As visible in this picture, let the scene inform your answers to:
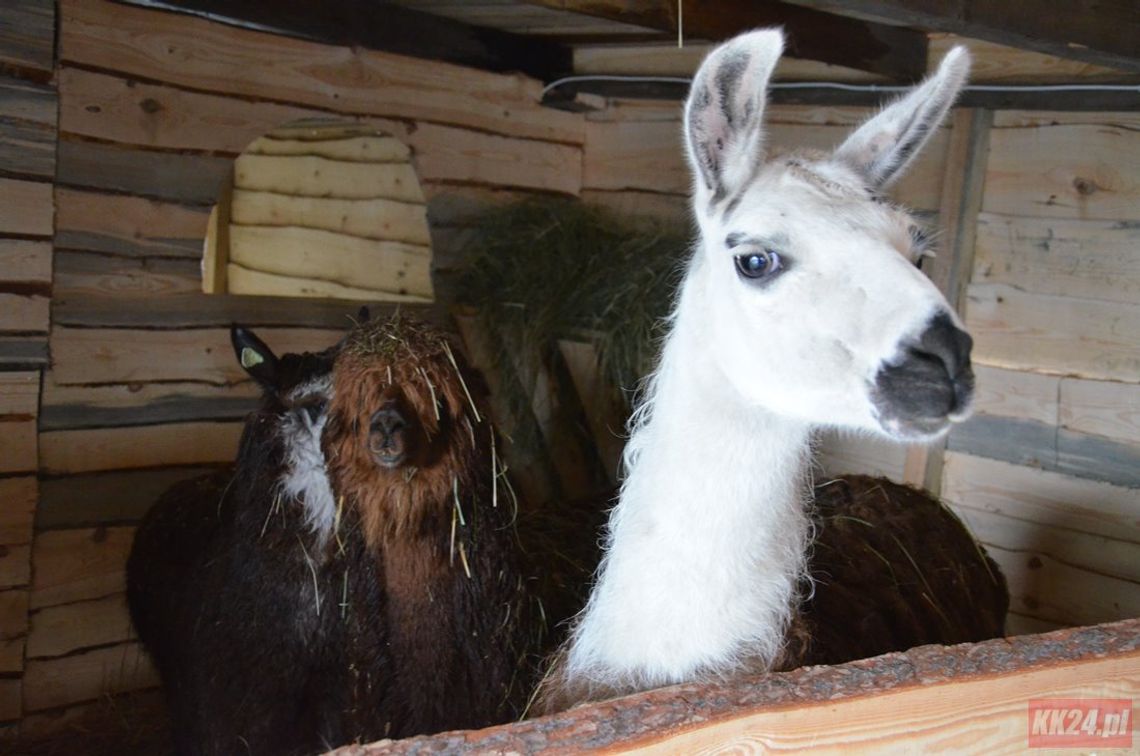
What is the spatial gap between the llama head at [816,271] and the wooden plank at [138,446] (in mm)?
2972

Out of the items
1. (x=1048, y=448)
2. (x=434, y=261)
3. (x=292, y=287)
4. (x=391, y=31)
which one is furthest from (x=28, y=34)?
(x=1048, y=448)

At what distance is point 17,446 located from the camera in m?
4.38

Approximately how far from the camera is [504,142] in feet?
19.7

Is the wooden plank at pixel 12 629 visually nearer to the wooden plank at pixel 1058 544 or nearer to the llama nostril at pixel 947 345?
the llama nostril at pixel 947 345

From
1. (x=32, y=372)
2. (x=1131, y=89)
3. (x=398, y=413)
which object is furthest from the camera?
(x=32, y=372)

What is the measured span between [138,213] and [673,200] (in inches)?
111

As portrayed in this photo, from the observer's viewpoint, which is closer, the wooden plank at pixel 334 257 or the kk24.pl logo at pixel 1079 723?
the kk24.pl logo at pixel 1079 723

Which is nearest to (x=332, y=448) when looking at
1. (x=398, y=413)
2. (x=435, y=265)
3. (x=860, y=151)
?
(x=398, y=413)

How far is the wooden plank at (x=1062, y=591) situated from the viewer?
14.8ft

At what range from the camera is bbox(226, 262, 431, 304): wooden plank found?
652 centimetres

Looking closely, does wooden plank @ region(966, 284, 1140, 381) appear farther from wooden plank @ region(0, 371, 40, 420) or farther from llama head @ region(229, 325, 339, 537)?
wooden plank @ region(0, 371, 40, 420)

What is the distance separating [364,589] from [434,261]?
2.83 m

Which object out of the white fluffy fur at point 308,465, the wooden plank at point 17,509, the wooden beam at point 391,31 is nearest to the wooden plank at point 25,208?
the wooden beam at point 391,31

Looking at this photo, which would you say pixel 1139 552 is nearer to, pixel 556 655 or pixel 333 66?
pixel 556 655
